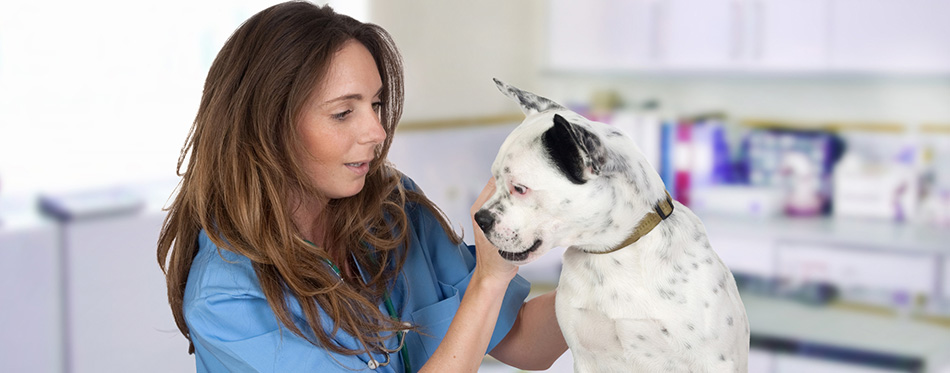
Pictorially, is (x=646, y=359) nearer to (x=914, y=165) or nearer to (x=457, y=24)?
(x=457, y=24)

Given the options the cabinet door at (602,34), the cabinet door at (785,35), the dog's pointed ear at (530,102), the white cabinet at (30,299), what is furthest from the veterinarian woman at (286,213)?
the cabinet door at (602,34)

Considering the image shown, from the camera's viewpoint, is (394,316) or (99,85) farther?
(99,85)

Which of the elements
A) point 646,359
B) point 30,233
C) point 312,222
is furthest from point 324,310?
point 30,233

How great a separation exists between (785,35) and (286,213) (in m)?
2.90

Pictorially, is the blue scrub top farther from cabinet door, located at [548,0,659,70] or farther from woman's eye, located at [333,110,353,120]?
cabinet door, located at [548,0,659,70]

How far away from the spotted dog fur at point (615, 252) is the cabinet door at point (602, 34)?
9.65 ft

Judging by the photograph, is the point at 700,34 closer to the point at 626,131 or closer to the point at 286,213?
the point at 626,131

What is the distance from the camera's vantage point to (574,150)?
→ 88cm

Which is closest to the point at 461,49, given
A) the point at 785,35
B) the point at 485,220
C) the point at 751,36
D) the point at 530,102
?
the point at 751,36

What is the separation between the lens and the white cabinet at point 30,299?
6.24 ft

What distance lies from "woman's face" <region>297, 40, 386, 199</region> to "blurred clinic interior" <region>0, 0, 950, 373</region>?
1270mm

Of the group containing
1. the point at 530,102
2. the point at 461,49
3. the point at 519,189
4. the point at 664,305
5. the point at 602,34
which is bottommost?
the point at 664,305

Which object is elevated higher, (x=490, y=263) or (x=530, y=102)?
(x=530, y=102)

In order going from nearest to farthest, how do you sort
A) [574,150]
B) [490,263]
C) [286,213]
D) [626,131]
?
[574,150] < [490,263] < [286,213] < [626,131]
